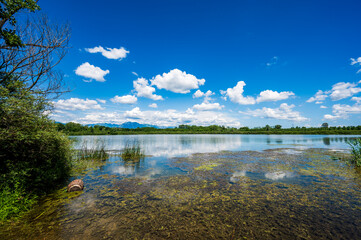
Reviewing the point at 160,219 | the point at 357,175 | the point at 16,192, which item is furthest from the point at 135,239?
the point at 357,175

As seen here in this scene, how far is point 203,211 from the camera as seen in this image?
552 cm

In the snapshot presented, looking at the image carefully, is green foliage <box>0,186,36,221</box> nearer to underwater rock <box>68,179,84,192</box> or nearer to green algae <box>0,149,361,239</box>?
green algae <box>0,149,361,239</box>

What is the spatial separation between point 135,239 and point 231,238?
2543 mm

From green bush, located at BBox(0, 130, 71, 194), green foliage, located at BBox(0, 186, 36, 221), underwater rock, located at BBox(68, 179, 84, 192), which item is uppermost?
green bush, located at BBox(0, 130, 71, 194)

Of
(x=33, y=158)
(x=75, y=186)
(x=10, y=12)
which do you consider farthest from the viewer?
(x=75, y=186)

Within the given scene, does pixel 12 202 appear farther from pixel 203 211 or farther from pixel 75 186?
pixel 203 211

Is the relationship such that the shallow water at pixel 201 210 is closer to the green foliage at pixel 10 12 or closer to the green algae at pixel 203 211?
the green algae at pixel 203 211

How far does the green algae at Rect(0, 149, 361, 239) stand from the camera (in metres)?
4.32

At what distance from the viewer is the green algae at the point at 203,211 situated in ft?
14.2

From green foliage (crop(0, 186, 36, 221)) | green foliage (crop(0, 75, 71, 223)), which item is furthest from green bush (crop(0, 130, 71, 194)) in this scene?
green foliage (crop(0, 186, 36, 221))

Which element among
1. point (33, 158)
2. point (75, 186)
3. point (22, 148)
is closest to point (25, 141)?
point (22, 148)

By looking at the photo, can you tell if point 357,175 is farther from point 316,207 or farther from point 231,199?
point 231,199

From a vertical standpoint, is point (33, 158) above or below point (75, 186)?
above

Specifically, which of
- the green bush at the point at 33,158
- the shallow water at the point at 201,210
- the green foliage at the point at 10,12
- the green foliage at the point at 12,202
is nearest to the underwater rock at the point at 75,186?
the shallow water at the point at 201,210
